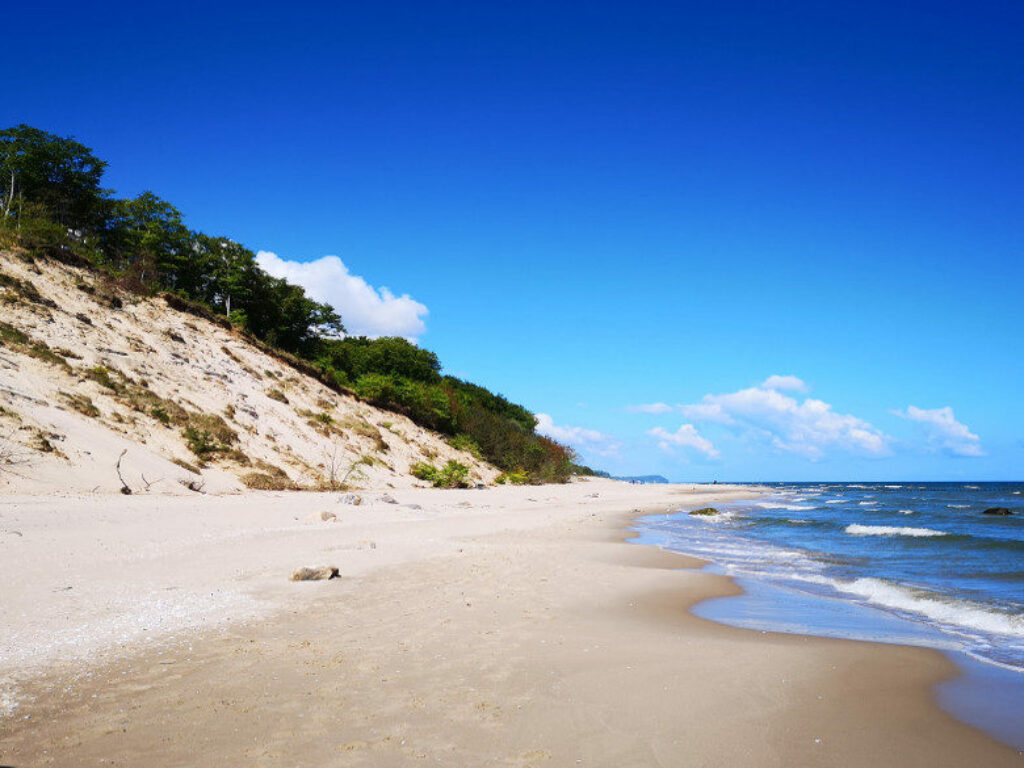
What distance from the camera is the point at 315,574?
8234 millimetres

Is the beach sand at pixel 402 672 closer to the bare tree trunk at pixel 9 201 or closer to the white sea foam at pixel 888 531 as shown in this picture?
the white sea foam at pixel 888 531

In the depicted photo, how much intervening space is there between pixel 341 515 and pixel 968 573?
46.7ft

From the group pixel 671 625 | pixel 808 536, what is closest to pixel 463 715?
pixel 671 625

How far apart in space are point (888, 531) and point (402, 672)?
2187cm

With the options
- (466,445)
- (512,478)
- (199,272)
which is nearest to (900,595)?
(512,478)

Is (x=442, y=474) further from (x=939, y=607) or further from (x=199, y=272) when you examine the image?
(x=939, y=607)

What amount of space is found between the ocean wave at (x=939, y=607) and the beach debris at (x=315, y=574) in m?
8.32

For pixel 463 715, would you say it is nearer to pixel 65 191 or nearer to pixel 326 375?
pixel 326 375

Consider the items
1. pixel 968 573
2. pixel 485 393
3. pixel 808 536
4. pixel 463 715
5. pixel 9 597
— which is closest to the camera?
pixel 463 715

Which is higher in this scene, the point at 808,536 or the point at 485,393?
the point at 485,393

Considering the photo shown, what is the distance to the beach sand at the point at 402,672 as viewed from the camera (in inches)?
144

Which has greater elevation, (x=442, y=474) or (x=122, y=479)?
(x=442, y=474)

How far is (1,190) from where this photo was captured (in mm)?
30891

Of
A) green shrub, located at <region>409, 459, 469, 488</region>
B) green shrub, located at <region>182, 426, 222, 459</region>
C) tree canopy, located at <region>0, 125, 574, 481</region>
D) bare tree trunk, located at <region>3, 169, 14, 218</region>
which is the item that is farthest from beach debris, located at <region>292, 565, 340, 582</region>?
bare tree trunk, located at <region>3, 169, 14, 218</region>
